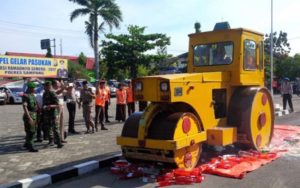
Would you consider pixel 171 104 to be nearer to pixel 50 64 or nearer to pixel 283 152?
pixel 283 152

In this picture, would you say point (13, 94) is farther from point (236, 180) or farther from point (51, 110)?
point (236, 180)

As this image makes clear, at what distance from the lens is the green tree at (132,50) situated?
1471 inches

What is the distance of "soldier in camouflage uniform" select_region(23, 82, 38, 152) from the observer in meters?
9.57

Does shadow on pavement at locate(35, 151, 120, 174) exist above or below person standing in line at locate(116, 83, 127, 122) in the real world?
below

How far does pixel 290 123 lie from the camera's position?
1503 cm

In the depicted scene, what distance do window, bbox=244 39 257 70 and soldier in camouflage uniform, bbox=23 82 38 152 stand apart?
4891 millimetres

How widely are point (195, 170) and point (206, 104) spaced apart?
4.70 feet

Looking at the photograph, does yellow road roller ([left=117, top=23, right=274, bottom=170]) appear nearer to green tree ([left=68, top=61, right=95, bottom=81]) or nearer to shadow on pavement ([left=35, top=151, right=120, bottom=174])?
shadow on pavement ([left=35, top=151, right=120, bottom=174])

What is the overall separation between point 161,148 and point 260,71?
3810 millimetres

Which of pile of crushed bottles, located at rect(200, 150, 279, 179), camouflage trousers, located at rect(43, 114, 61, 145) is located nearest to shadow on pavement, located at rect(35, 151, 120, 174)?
camouflage trousers, located at rect(43, 114, 61, 145)

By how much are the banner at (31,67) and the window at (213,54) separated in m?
28.5

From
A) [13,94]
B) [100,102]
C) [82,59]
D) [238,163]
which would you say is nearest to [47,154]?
[238,163]

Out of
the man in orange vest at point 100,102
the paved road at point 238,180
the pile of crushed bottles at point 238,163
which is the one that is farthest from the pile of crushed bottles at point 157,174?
the man in orange vest at point 100,102

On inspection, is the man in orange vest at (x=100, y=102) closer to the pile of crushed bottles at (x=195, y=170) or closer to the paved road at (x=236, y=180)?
the pile of crushed bottles at (x=195, y=170)
